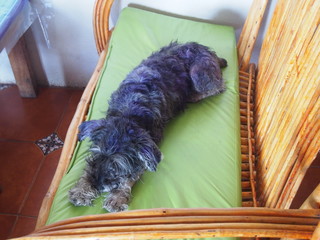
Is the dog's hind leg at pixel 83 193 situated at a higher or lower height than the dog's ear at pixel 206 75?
lower

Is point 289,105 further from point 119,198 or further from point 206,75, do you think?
point 119,198

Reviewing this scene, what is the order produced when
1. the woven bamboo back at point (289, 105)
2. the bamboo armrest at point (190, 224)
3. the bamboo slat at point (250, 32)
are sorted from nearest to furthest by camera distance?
the bamboo armrest at point (190, 224), the woven bamboo back at point (289, 105), the bamboo slat at point (250, 32)

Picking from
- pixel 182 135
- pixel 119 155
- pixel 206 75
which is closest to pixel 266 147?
pixel 182 135

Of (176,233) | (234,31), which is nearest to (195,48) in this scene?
(234,31)

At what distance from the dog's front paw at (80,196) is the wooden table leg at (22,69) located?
4.21 feet

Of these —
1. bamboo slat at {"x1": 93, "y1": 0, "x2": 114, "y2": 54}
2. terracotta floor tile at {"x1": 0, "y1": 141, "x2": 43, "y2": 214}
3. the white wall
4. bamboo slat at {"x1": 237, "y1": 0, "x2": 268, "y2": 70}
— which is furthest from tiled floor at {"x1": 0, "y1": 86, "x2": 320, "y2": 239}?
bamboo slat at {"x1": 237, "y1": 0, "x2": 268, "y2": 70}

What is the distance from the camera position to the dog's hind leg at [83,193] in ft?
4.00

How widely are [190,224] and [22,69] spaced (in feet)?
6.00

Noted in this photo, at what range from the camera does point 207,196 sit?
1310 millimetres

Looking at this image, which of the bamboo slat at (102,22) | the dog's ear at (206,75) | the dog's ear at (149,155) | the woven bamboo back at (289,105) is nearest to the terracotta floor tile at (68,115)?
the bamboo slat at (102,22)

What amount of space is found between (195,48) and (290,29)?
53 cm

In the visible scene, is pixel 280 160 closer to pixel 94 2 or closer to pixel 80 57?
pixel 94 2

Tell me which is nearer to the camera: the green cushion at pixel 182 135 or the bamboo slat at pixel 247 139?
the green cushion at pixel 182 135

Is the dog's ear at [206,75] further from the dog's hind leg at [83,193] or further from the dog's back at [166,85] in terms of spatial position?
the dog's hind leg at [83,193]
